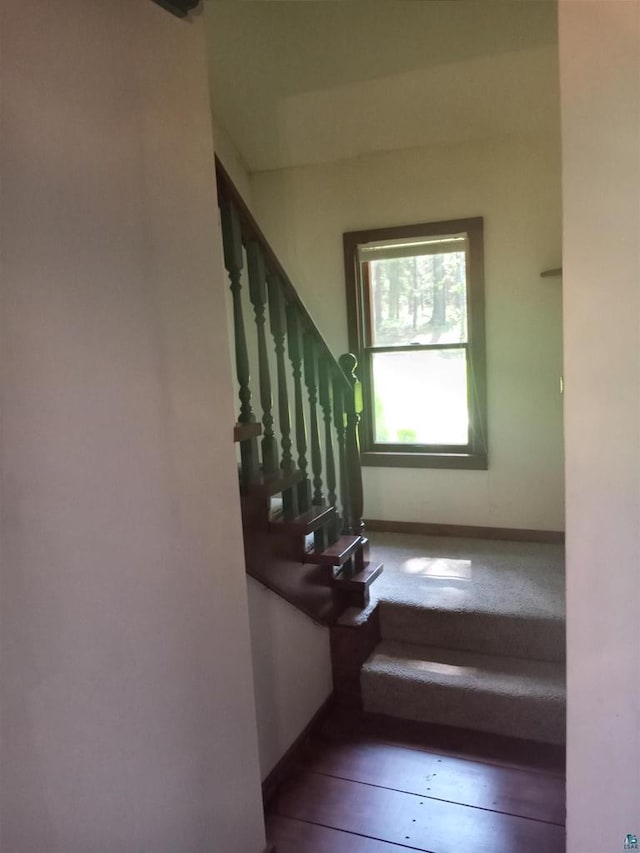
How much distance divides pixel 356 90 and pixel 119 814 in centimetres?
317

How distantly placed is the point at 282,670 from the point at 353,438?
3.31 ft

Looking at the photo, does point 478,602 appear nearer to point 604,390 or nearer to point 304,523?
point 304,523

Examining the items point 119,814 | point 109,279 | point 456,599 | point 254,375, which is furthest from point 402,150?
point 119,814

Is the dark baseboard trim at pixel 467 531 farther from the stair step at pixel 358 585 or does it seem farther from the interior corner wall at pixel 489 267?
the stair step at pixel 358 585

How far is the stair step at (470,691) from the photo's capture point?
2.35 metres

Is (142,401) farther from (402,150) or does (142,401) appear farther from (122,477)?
(402,150)

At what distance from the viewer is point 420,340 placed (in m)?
3.62

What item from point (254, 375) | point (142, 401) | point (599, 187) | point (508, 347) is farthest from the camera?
point (254, 375)

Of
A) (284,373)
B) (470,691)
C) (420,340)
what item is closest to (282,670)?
(470,691)

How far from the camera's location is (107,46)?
125 centimetres

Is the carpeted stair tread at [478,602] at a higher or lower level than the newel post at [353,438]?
lower

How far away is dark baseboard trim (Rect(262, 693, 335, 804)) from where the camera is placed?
209cm

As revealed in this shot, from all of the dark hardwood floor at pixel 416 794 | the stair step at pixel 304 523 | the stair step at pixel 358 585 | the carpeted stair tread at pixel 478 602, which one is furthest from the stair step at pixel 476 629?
the stair step at pixel 304 523

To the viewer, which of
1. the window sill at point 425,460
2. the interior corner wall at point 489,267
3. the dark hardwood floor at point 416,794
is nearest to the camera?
the dark hardwood floor at point 416,794
